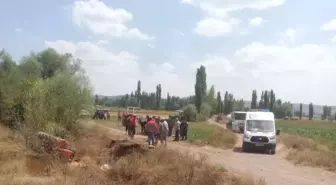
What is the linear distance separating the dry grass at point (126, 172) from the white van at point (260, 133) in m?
10.2

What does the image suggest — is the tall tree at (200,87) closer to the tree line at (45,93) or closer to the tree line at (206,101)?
the tree line at (206,101)

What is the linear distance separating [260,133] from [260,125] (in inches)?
38.4

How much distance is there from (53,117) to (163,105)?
12013 cm

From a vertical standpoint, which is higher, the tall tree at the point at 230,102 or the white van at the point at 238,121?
the tall tree at the point at 230,102

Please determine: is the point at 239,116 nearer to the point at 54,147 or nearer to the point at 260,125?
the point at 260,125

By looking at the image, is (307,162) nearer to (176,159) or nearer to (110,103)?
(176,159)

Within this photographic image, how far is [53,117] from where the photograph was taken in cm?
2477

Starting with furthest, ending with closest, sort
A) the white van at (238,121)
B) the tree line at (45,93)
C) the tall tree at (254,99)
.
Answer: the tall tree at (254,99) → the white van at (238,121) → the tree line at (45,93)

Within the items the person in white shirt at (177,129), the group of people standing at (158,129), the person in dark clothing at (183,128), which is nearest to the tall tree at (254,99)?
the group of people standing at (158,129)

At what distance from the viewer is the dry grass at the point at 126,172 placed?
1240 centimetres

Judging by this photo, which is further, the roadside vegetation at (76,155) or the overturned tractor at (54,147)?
the overturned tractor at (54,147)

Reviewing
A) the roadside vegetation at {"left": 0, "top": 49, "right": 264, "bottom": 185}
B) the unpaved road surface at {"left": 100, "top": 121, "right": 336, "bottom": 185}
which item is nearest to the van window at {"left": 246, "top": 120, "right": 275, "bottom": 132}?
the unpaved road surface at {"left": 100, "top": 121, "right": 336, "bottom": 185}

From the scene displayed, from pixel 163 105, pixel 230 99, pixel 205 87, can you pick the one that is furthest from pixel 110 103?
pixel 205 87

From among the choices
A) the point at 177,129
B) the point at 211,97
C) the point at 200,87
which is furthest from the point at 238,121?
the point at 211,97
